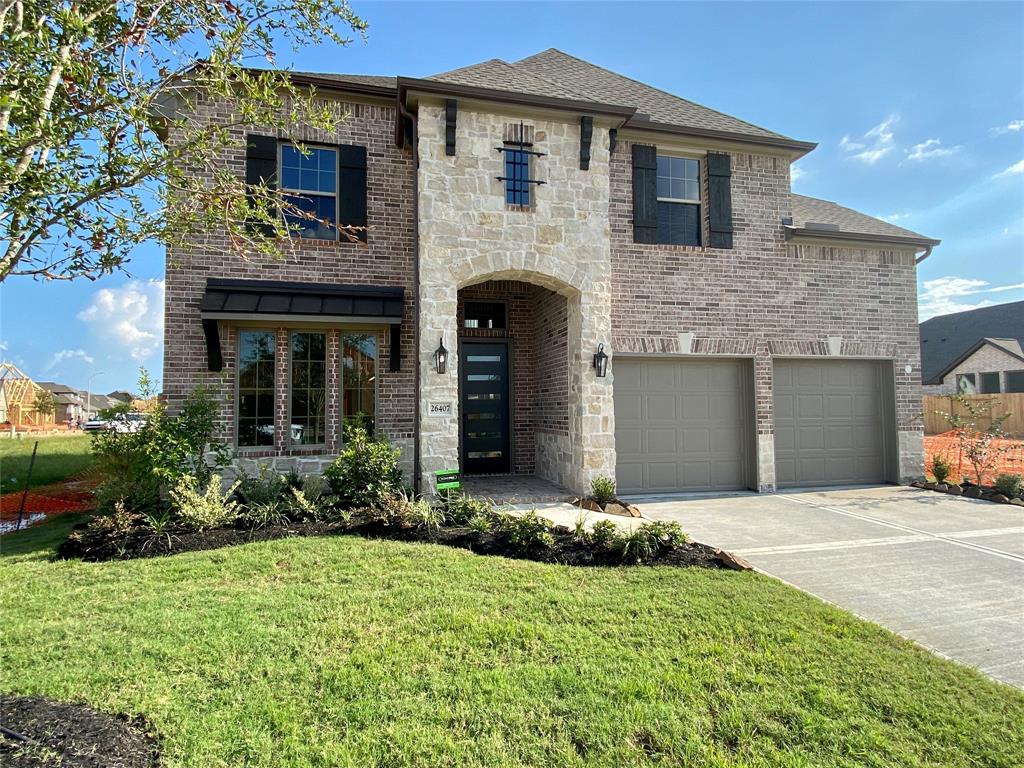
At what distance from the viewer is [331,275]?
810cm

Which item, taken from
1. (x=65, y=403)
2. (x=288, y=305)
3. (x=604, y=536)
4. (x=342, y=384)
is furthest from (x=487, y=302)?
(x=65, y=403)

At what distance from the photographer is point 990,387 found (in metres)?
24.3

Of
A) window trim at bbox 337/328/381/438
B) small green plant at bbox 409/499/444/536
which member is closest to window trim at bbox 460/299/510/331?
window trim at bbox 337/328/381/438

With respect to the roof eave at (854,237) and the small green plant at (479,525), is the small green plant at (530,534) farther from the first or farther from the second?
the roof eave at (854,237)

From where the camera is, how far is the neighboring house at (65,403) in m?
45.3

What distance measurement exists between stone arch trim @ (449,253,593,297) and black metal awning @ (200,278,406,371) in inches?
46.1

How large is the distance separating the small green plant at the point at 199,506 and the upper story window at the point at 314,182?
13.2 feet

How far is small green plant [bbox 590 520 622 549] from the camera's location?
17.3 feet

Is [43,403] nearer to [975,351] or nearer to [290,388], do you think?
[290,388]

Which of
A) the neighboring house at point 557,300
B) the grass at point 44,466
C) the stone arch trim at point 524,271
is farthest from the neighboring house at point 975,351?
the grass at point 44,466

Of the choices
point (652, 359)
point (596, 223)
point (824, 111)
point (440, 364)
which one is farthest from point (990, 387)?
point (440, 364)

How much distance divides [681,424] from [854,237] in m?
4.96

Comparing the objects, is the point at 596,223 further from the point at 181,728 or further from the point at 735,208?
the point at 181,728

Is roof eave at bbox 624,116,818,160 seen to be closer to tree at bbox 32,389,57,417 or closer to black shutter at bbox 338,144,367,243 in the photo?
black shutter at bbox 338,144,367,243
